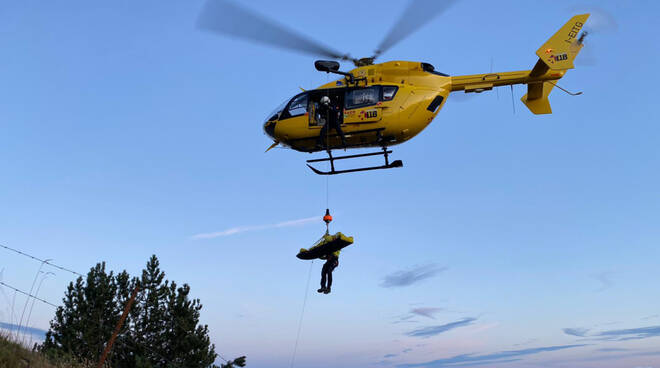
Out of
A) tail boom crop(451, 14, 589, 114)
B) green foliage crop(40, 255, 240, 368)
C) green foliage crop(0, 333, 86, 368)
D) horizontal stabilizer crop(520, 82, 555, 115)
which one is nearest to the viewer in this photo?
green foliage crop(0, 333, 86, 368)

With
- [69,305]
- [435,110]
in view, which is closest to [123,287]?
[69,305]

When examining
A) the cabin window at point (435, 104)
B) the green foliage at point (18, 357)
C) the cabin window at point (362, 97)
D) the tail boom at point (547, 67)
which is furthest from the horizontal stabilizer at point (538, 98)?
the green foliage at point (18, 357)

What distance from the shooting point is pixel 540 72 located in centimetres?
1886

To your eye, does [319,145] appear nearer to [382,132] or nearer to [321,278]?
[382,132]

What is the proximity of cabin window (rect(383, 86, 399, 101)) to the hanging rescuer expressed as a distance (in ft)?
13.4

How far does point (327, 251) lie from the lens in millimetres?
17016

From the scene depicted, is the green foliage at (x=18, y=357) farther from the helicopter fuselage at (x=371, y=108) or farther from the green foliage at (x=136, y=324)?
the green foliage at (x=136, y=324)

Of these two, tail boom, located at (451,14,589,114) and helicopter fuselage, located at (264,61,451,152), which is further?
tail boom, located at (451,14,589,114)

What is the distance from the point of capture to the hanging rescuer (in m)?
16.7

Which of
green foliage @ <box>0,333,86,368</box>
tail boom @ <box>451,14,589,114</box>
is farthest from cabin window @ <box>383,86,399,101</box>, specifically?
green foliage @ <box>0,333,86,368</box>

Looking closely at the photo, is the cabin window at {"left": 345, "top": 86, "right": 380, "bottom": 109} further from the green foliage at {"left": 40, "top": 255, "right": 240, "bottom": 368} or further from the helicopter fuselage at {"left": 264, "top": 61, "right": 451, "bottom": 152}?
the green foliage at {"left": 40, "top": 255, "right": 240, "bottom": 368}

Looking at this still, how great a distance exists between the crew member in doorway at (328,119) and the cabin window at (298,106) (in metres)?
0.60

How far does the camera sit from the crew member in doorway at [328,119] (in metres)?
17.6

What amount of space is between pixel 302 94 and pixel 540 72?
791cm
